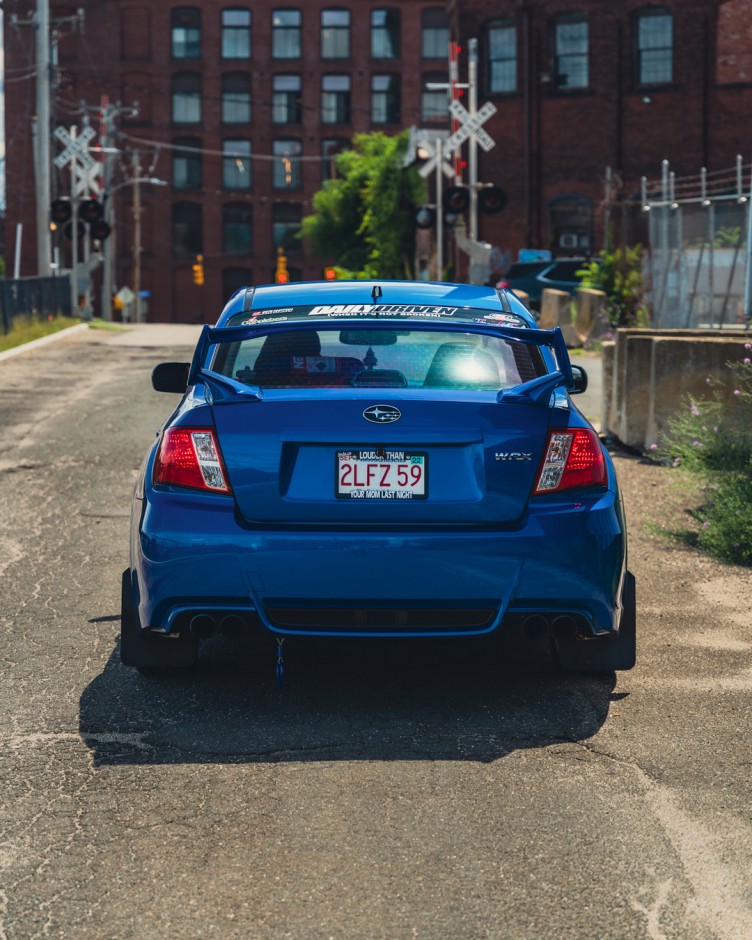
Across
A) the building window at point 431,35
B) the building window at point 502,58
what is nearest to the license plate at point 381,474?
the building window at point 502,58

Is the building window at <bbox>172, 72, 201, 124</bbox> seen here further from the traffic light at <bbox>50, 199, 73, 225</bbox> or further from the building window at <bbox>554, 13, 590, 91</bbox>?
the building window at <bbox>554, 13, 590, 91</bbox>

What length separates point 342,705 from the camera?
6090 mm

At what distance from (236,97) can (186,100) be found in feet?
9.89

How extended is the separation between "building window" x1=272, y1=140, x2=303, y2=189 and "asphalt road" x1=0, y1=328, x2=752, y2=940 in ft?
294

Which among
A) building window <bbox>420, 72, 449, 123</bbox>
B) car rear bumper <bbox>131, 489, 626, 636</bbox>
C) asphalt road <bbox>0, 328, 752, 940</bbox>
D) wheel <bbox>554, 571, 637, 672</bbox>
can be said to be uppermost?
building window <bbox>420, 72, 449, 123</bbox>

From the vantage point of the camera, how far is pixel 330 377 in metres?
6.07

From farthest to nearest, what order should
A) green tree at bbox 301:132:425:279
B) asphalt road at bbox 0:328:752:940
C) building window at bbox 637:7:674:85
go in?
green tree at bbox 301:132:425:279 → building window at bbox 637:7:674:85 → asphalt road at bbox 0:328:752:940

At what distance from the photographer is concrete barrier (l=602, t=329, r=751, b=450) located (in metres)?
12.9

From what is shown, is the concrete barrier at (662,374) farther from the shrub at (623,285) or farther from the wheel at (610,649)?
the shrub at (623,285)

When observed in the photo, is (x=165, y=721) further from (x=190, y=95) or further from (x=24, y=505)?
(x=190, y=95)

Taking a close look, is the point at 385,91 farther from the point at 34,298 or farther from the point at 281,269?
the point at 34,298

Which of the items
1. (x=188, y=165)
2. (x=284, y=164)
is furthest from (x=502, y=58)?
(x=188, y=165)

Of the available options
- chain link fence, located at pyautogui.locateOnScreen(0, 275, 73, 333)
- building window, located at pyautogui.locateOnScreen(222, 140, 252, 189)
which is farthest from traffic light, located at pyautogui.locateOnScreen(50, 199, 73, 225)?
building window, located at pyautogui.locateOnScreen(222, 140, 252, 189)

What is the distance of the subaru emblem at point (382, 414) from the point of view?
577 cm
